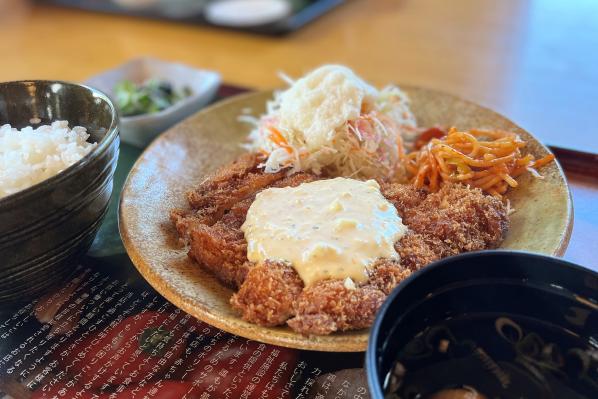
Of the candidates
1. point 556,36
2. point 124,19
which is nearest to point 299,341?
point 556,36

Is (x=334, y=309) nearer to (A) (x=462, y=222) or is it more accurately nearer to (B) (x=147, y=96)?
(A) (x=462, y=222)

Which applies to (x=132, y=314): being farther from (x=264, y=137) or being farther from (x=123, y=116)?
(x=123, y=116)

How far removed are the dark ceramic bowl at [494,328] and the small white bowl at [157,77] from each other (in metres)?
1.67

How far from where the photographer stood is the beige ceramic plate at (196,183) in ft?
4.45

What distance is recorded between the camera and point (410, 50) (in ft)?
10.6

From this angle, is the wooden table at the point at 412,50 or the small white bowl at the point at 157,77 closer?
the small white bowl at the point at 157,77

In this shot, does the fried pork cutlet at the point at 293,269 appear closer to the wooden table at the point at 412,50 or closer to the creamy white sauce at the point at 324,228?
the creamy white sauce at the point at 324,228

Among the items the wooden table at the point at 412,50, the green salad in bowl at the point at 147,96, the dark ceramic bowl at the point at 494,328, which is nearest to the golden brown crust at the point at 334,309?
the dark ceramic bowl at the point at 494,328

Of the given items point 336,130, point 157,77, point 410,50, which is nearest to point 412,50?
point 410,50

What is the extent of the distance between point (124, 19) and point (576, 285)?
3.85 metres

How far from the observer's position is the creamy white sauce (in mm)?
1392

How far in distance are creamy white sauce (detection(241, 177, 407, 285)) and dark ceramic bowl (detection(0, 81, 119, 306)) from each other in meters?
0.44

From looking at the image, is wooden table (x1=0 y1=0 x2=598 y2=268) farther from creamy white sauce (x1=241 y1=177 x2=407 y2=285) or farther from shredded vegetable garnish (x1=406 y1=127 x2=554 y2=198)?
creamy white sauce (x1=241 y1=177 x2=407 y2=285)

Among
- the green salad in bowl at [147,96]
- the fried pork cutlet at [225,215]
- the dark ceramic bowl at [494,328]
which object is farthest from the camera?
the green salad in bowl at [147,96]
